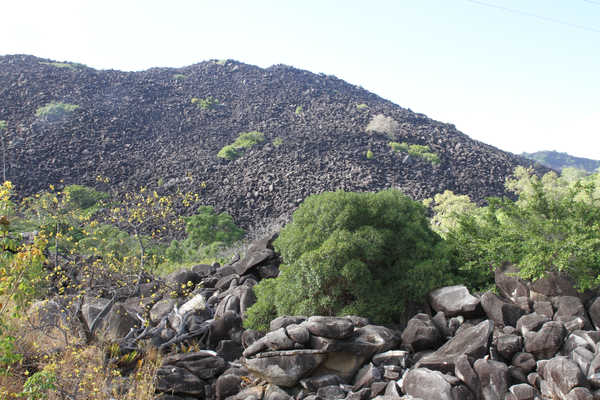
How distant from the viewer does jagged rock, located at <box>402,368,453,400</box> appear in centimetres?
366

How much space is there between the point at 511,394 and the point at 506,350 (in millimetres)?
521

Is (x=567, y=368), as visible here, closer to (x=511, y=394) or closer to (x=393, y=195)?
(x=511, y=394)

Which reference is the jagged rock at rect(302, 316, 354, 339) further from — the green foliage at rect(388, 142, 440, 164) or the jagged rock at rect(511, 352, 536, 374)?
the green foliage at rect(388, 142, 440, 164)

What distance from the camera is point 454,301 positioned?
513cm

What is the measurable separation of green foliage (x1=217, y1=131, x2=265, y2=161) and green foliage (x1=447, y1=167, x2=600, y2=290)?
20.1 m

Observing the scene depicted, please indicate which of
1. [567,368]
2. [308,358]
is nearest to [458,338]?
[567,368]

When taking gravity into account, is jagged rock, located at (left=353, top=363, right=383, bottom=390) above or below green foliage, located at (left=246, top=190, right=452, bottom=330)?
below

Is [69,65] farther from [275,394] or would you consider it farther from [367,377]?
[367,377]

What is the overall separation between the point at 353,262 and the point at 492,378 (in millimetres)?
2108

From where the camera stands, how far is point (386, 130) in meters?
28.0

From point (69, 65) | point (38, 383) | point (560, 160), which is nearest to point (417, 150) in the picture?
point (38, 383)

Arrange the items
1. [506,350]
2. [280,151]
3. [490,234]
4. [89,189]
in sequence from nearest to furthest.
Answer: [506,350] < [490,234] < [89,189] < [280,151]

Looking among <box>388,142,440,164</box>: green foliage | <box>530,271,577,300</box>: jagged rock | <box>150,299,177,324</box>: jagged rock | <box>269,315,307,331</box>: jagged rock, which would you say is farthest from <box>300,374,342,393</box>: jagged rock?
<box>388,142,440,164</box>: green foliage

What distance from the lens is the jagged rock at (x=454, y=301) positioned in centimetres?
495
